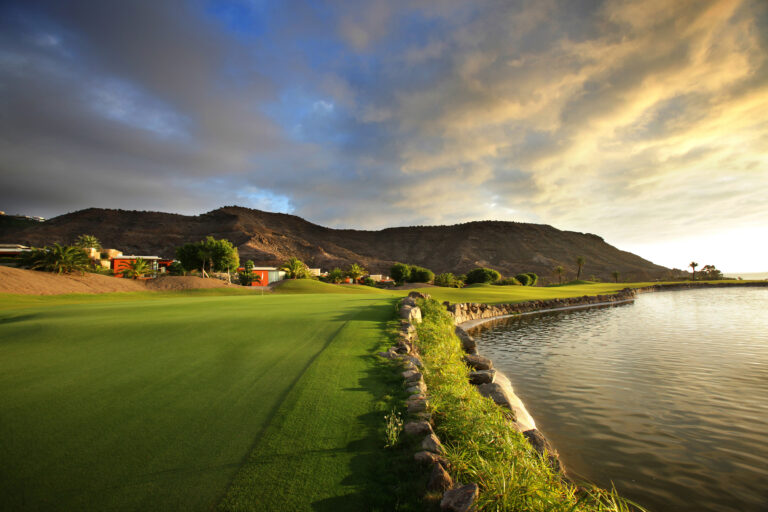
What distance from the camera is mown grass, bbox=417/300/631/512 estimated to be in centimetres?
326

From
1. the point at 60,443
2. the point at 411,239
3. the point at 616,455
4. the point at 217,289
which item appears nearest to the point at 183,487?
the point at 60,443

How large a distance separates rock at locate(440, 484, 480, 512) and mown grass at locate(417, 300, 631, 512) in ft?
0.33

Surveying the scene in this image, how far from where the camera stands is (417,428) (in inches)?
170

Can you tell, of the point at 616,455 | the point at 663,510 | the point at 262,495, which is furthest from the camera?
the point at 616,455

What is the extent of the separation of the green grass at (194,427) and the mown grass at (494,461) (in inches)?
32.8

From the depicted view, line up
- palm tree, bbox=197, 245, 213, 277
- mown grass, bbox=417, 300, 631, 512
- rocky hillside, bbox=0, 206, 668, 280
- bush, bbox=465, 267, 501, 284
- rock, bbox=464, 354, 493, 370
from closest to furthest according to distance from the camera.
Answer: mown grass, bbox=417, 300, 631, 512, rock, bbox=464, 354, 493, 370, palm tree, bbox=197, 245, 213, 277, bush, bbox=465, 267, 501, 284, rocky hillside, bbox=0, 206, 668, 280

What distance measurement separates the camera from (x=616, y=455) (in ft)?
21.9

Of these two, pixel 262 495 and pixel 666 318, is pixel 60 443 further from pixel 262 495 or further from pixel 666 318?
pixel 666 318

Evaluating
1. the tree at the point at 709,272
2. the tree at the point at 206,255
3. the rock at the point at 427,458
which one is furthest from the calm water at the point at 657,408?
the tree at the point at 709,272

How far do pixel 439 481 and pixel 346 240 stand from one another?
5758 inches

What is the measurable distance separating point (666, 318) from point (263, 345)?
30872mm

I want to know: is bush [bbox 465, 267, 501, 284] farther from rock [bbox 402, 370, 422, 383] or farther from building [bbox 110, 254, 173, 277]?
rock [bbox 402, 370, 422, 383]

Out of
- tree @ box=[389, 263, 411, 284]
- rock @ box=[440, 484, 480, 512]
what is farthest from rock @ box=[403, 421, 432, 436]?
tree @ box=[389, 263, 411, 284]

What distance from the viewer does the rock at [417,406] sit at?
494cm
